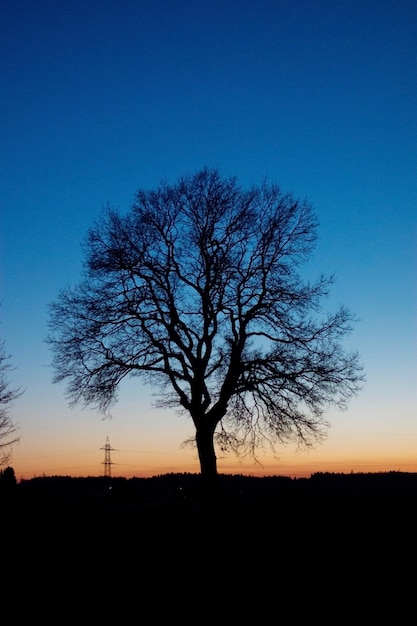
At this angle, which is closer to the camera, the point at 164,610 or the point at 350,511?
the point at 164,610

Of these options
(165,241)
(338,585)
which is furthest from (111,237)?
(338,585)

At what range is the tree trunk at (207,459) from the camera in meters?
18.6

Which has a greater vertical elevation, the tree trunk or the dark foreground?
the tree trunk

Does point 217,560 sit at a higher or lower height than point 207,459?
lower

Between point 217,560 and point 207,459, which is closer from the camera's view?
point 217,560

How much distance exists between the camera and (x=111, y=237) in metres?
20.1

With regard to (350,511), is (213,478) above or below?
above

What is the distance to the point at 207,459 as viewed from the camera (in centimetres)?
1877

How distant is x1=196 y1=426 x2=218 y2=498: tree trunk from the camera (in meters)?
18.6

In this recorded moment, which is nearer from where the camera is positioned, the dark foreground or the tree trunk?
the dark foreground

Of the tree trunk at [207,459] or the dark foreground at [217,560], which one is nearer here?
the dark foreground at [217,560]

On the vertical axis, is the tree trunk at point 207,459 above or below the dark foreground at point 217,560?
above

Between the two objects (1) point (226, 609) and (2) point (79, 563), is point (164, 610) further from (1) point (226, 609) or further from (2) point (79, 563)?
(2) point (79, 563)

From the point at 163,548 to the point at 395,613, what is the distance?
4.03m
